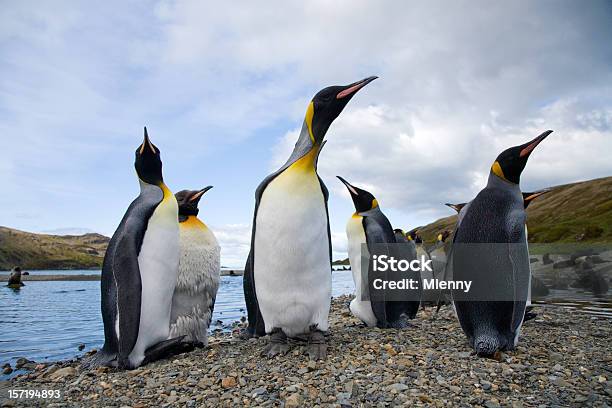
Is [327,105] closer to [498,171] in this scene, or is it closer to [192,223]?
[498,171]

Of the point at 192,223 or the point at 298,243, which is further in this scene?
the point at 192,223

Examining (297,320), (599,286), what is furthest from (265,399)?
(599,286)

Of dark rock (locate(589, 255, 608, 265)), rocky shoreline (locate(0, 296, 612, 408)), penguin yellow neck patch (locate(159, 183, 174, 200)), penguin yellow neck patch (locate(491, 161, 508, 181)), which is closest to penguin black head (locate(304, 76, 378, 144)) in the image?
penguin yellow neck patch (locate(491, 161, 508, 181))

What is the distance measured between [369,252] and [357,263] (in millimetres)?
239

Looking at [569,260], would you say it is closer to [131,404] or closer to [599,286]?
[599,286]

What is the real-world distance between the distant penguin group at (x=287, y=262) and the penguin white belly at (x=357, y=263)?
1.57m

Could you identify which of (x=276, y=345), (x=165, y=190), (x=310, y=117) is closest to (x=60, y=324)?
(x=165, y=190)

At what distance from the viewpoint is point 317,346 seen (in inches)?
165

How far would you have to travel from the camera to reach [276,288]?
168 inches

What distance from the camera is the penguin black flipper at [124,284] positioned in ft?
14.6

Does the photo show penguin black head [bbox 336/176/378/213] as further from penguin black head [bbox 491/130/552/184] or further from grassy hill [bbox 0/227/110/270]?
Answer: grassy hill [bbox 0/227/110/270]

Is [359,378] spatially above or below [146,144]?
below

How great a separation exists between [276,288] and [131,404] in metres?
1.50

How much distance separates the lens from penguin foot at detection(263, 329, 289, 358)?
4.24 metres
